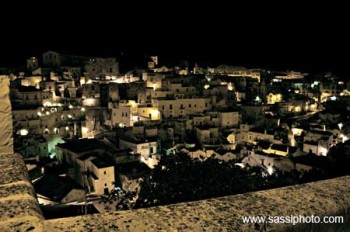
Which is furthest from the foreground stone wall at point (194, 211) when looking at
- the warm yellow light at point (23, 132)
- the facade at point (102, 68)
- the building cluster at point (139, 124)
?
the facade at point (102, 68)

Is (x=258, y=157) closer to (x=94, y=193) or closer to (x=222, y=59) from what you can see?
(x=94, y=193)

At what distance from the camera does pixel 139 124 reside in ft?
91.4

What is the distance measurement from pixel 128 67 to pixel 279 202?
48.1 metres

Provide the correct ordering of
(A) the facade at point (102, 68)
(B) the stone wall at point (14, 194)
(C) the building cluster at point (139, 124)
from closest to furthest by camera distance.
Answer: (B) the stone wall at point (14, 194) < (C) the building cluster at point (139, 124) < (A) the facade at point (102, 68)

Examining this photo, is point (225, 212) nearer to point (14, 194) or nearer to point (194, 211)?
point (194, 211)

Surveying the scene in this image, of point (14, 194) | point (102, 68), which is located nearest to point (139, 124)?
point (102, 68)

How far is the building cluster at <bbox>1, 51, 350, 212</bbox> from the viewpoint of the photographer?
71.6 feet

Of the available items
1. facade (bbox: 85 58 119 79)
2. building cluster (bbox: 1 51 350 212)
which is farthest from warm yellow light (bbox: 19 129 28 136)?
facade (bbox: 85 58 119 79)

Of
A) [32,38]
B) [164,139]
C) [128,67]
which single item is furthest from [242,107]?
[32,38]

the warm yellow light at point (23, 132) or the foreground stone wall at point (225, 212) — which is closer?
the foreground stone wall at point (225, 212)

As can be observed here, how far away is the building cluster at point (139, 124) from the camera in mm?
21812

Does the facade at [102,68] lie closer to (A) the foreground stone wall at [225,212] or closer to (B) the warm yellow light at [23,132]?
(B) the warm yellow light at [23,132]

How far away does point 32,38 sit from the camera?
59406 millimetres

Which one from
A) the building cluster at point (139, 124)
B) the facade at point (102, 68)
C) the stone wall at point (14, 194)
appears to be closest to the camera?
the stone wall at point (14, 194)
